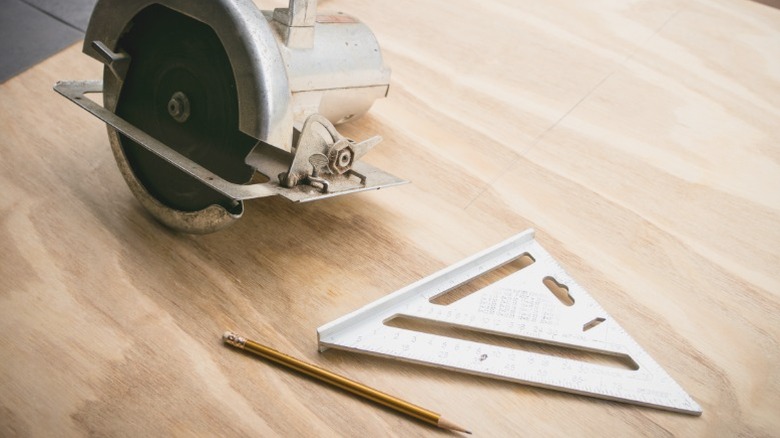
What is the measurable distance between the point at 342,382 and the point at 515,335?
0.28 metres

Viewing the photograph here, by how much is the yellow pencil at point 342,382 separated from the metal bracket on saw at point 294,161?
0.22 metres

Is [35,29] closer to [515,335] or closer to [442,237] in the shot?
[442,237]

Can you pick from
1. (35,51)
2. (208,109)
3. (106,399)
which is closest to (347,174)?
(208,109)

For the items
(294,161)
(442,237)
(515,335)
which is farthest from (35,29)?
(515,335)

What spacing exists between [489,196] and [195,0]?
635 mm

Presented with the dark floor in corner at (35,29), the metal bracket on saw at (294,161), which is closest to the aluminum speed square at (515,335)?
the metal bracket on saw at (294,161)

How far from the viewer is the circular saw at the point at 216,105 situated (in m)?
1.00

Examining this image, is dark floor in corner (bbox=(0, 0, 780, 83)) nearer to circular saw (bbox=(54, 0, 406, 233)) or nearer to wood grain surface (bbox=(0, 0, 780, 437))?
wood grain surface (bbox=(0, 0, 780, 437))

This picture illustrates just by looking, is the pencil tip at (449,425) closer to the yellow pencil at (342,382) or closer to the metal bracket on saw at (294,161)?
the yellow pencil at (342,382)

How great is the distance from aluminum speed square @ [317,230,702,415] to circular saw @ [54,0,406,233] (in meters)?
0.20

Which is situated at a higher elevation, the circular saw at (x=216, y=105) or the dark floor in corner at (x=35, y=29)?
the circular saw at (x=216, y=105)

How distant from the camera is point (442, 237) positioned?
4.15 ft

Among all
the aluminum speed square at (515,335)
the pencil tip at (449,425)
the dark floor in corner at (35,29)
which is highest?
the dark floor in corner at (35,29)

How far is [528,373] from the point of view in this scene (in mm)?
1062
